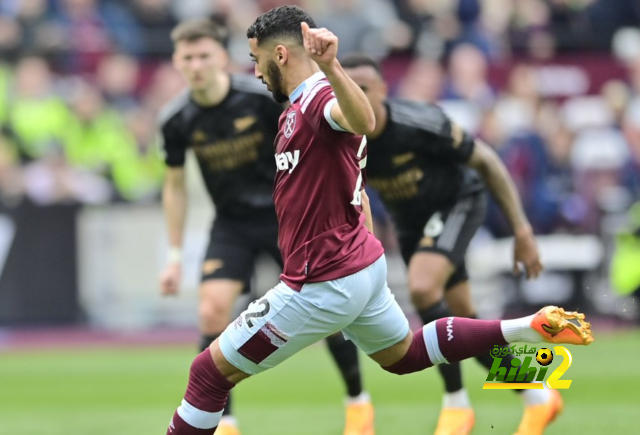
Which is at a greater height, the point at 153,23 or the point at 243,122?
the point at 243,122

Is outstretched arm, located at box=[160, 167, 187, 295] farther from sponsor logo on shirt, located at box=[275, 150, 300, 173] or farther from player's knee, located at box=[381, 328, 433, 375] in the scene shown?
sponsor logo on shirt, located at box=[275, 150, 300, 173]

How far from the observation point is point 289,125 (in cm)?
575

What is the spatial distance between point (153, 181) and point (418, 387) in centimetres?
598

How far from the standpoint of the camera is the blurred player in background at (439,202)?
293 inches

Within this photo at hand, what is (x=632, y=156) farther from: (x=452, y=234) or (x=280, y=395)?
(x=452, y=234)

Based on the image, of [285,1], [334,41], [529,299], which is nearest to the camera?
[334,41]

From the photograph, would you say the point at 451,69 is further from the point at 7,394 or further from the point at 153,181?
the point at 7,394

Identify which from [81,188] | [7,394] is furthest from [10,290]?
[7,394]

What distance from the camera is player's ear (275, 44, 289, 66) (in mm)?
5645

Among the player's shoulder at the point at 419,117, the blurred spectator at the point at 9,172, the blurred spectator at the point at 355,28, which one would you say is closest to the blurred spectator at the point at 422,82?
the blurred spectator at the point at 355,28

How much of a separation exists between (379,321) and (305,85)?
4.12 ft

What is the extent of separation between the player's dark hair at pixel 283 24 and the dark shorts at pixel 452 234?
241 cm

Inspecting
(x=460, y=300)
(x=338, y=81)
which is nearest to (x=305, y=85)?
(x=338, y=81)

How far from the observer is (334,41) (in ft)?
17.0
